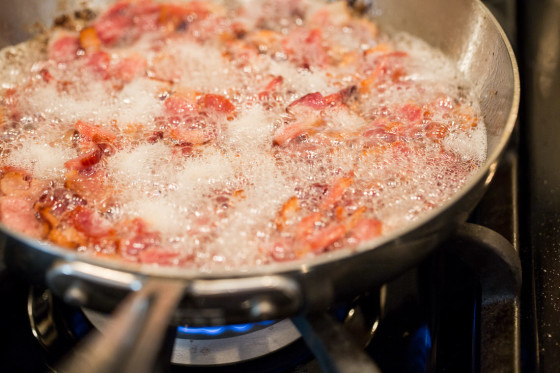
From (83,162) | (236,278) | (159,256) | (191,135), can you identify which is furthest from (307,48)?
(236,278)

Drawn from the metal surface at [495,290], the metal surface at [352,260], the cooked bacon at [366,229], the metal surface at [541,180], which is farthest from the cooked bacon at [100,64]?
the metal surface at [541,180]

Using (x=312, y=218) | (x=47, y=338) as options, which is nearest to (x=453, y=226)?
(x=312, y=218)

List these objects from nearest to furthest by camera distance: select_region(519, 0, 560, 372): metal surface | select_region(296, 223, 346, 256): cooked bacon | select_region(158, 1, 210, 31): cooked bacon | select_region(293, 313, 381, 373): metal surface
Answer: select_region(293, 313, 381, 373): metal surface, select_region(296, 223, 346, 256): cooked bacon, select_region(519, 0, 560, 372): metal surface, select_region(158, 1, 210, 31): cooked bacon

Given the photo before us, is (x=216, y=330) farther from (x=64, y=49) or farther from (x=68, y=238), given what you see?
(x=64, y=49)

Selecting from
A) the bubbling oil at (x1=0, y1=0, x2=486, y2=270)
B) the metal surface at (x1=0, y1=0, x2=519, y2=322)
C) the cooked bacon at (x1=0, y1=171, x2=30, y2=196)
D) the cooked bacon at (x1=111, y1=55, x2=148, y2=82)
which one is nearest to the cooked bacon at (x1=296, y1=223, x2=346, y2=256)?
the bubbling oil at (x1=0, y1=0, x2=486, y2=270)

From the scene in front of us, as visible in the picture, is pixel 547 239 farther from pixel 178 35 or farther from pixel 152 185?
pixel 178 35

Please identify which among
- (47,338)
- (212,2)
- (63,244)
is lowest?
(47,338)

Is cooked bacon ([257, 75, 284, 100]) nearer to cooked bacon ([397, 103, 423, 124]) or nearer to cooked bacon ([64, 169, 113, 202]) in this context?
cooked bacon ([397, 103, 423, 124])

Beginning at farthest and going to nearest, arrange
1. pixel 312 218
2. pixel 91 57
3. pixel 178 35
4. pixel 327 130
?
pixel 178 35 < pixel 91 57 < pixel 327 130 < pixel 312 218

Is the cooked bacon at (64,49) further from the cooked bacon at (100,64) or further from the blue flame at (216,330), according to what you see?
the blue flame at (216,330)
